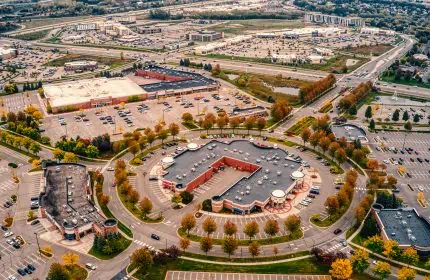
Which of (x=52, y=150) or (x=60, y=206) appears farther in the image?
(x=52, y=150)

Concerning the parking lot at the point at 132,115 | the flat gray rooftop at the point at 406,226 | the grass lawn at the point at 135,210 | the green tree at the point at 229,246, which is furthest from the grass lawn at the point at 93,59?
the flat gray rooftop at the point at 406,226

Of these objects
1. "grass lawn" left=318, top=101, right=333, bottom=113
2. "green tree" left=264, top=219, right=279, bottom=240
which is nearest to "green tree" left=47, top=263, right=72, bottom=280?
"green tree" left=264, top=219, right=279, bottom=240

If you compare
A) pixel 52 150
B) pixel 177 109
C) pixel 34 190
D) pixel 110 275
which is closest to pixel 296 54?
pixel 177 109

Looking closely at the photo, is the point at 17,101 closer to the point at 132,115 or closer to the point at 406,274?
the point at 132,115

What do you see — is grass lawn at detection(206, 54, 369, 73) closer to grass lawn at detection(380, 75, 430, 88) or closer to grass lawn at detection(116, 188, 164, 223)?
grass lawn at detection(380, 75, 430, 88)

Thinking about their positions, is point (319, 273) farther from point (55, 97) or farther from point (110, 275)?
point (55, 97)

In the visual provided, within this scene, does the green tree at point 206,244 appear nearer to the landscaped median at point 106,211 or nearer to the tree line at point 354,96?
the landscaped median at point 106,211

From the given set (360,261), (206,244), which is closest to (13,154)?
(206,244)
